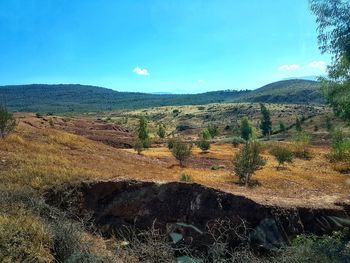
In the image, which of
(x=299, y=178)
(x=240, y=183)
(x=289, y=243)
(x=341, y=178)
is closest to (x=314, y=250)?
(x=289, y=243)

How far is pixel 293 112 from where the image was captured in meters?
170

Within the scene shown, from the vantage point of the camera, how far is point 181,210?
51.3 ft

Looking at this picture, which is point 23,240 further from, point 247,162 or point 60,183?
point 247,162

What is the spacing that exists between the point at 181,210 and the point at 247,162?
1218 centimetres

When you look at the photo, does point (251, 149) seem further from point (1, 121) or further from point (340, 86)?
point (1, 121)

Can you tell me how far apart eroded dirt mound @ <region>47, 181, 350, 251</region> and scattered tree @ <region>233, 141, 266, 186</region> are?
30.3 feet

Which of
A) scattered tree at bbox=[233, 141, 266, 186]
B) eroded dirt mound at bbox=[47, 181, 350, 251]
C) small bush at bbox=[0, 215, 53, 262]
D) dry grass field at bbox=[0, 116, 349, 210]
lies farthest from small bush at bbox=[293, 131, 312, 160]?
small bush at bbox=[0, 215, 53, 262]

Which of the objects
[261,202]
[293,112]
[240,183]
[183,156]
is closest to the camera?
[261,202]

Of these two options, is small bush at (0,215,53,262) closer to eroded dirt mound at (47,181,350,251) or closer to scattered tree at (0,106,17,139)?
eroded dirt mound at (47,181,350,251)

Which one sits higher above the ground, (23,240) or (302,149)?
(23,240)

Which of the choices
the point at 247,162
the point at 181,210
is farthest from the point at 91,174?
the point at 247,162

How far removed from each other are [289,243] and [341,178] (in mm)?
15801

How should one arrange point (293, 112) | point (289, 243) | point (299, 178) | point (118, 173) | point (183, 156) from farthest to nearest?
point (293, 112) → point (183, 156) → point (299, 178) → point (118, 173) → point (289, 243)

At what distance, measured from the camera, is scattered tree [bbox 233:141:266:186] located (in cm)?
2609
